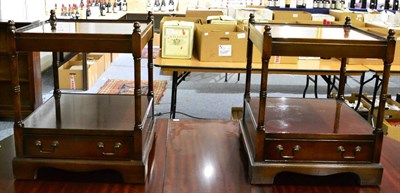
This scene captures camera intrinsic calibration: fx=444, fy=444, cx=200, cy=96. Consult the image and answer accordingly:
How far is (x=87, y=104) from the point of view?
1.59 meters

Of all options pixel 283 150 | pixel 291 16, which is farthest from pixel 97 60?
pixel 283 150

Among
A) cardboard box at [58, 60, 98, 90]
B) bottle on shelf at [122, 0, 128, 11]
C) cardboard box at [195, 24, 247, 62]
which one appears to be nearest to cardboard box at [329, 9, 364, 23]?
cardboard box at [195, 24, 247, 62]

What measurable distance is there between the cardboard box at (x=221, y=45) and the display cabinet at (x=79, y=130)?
2.13m

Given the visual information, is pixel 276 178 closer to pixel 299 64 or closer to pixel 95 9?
pixel 299 64

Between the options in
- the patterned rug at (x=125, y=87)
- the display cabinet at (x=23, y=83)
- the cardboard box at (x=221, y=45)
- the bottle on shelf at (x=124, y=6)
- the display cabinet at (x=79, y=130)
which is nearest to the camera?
the display cabinet at (x=79, y=130)

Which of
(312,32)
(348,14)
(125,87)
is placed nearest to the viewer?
(312,32)

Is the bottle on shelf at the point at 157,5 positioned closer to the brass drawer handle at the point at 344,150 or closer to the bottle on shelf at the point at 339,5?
the bottle on shelf at the point at 339,5

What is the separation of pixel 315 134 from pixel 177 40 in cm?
239

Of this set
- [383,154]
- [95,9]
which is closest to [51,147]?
[383,154]

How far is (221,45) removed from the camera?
141 inches

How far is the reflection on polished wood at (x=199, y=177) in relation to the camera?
1.32 m

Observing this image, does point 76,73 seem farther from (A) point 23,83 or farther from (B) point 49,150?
(B) point 49,150

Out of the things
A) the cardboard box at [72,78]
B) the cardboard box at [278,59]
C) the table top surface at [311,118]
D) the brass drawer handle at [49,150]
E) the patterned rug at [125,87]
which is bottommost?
the patterned rug at [125,87]

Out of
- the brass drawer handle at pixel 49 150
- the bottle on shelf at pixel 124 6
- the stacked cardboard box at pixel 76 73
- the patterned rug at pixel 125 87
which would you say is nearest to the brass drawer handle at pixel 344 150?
the brass drawer handle at pixel 49 150
